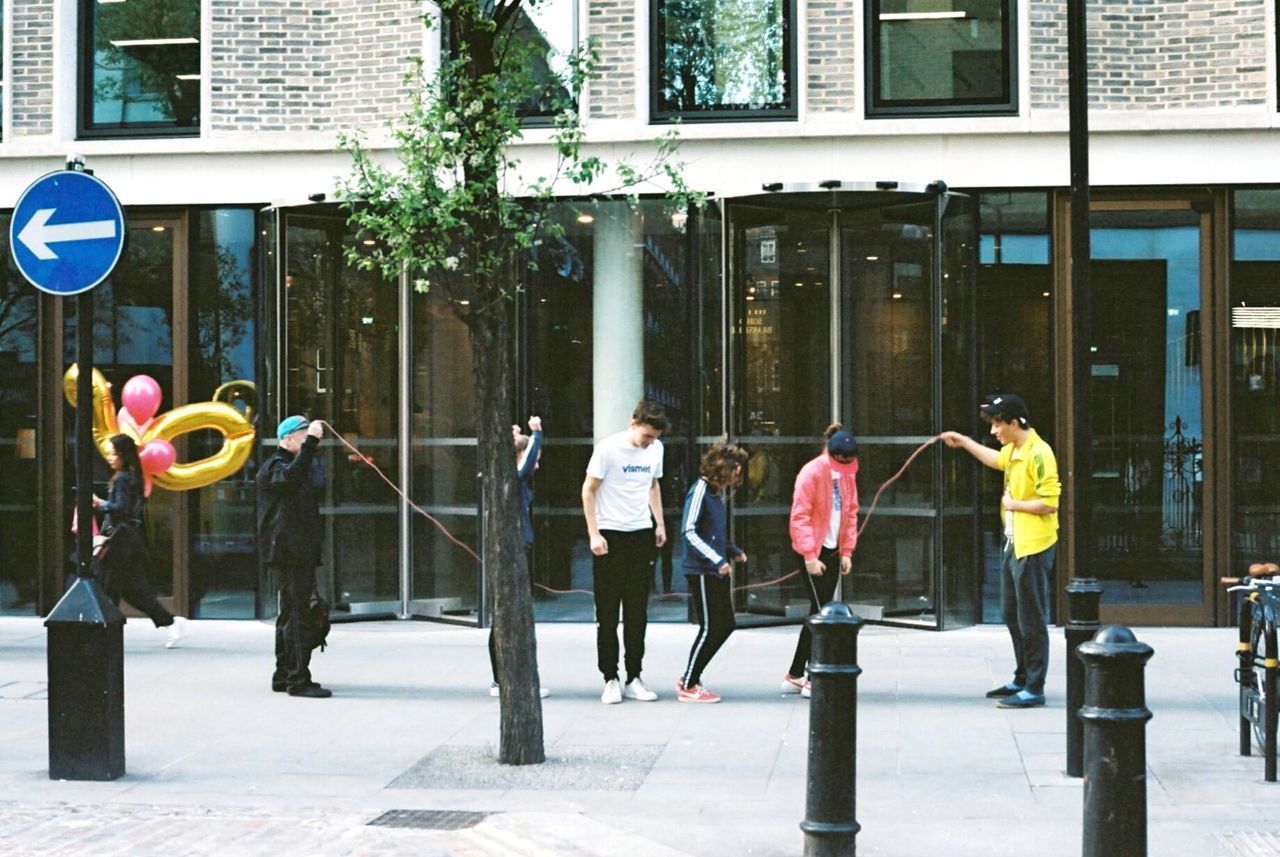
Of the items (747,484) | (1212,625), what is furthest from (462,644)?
(1212,625)

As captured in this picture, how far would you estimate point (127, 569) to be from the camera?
1238cm

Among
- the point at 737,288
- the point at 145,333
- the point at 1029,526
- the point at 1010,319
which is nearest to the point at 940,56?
the point at 1010,319

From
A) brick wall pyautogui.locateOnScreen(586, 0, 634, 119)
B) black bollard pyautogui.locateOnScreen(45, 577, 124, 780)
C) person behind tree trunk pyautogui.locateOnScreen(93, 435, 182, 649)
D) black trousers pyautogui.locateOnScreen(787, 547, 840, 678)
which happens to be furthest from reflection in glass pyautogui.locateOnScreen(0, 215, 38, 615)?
black trousers pyautogui.locateOnScreen(787, 547, 840, 678)

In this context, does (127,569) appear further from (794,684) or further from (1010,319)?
(1010,319)

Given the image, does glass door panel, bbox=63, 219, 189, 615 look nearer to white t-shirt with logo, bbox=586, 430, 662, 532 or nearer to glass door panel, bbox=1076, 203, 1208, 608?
white t-shirt with logo, bbox=586, 430, 662, 532

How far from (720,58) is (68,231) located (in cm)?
743

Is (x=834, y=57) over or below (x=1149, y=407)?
over

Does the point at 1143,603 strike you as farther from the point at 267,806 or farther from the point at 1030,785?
the point at 267,806

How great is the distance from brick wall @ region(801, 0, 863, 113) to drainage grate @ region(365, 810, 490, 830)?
8.36 meters

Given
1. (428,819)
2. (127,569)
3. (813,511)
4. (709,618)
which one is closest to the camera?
(428,819)

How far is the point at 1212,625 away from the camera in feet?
45.4

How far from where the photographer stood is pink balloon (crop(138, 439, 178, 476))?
1359cm

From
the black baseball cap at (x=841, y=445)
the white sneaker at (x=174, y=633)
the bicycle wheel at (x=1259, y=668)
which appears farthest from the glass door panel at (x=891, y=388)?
the white sneaker at (x=174, y=633)

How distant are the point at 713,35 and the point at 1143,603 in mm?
6180
